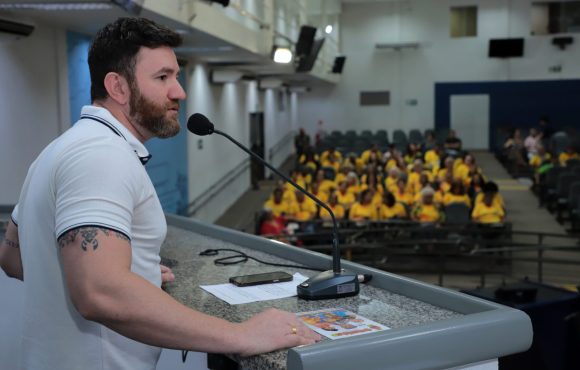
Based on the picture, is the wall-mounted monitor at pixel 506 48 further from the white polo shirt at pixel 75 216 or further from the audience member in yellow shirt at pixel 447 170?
the white polo shirt at pixel 75 216

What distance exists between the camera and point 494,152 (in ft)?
73.5

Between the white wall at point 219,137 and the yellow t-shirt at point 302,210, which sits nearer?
the yellow t-shirt at point 302,210

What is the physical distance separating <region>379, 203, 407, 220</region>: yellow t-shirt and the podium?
8043mm

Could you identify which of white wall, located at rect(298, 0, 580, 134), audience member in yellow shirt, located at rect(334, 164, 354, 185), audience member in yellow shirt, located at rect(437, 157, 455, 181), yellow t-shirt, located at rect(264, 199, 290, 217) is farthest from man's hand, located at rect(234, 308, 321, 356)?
white wall, located at rect(298, 0, 580, 134)

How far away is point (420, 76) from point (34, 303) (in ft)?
76.4

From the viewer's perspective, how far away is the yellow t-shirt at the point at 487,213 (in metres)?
10.3

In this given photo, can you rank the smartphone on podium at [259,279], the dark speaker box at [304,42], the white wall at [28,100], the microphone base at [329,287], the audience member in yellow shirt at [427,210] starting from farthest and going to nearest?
1. the dark speaker box at [304,42]
2. the audience member in yellow shirt at [427,210]
3. the white wall at [28,100]
4. the smartphone on podium at [259,279]
5. the microphone base at [329,287]

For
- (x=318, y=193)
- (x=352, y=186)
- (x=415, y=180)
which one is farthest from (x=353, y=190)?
(x=415, y=180)

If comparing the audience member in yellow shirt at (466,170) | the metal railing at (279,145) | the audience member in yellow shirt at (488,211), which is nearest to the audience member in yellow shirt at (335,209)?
the audience member in yellow shirt at (488,211)

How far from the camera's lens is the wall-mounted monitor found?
22500 millimetres

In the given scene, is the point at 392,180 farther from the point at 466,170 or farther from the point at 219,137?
the point at 219,137

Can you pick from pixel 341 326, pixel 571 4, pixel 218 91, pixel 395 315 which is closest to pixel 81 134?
pixel 341 326

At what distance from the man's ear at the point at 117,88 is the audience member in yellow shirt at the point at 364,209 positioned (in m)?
9.15

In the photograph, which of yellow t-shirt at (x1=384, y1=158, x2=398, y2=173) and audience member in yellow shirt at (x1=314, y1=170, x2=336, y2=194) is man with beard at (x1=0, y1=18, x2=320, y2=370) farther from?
yellow t-shirt at (x1=384, y1=158, x2=398, y2=173)
